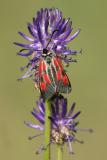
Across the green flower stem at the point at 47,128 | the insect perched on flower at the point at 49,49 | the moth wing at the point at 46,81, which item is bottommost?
the green flower stem at the point at 47,128

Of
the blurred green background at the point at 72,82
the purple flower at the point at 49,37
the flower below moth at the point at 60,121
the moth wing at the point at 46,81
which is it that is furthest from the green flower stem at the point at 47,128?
the blurred green background at the point at 72,82

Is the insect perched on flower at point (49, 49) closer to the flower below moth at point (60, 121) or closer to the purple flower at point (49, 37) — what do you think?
the purple flower at point (49, 37)

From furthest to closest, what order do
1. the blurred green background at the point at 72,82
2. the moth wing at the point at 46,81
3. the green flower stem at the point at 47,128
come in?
the blurred green background at the point at 72,82
the moth wing at the point at 46,81
the green flower stem at the point at 47,128

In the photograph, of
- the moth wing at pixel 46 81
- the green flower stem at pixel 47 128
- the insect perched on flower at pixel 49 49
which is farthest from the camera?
the insect perched on flower at pixel 49 49

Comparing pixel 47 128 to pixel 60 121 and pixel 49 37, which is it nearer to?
pixel 60 121

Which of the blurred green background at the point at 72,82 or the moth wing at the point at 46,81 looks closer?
the moth wing at the point at 46,81

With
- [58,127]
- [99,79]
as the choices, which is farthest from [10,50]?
[58,127]

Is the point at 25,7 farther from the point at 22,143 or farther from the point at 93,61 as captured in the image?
the point at 22,143

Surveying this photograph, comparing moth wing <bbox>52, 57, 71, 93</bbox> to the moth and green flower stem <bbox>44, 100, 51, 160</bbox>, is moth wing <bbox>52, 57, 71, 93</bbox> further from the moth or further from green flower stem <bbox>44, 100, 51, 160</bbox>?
green flower stem <bbox>44, 100, 51, 160</bbox>
